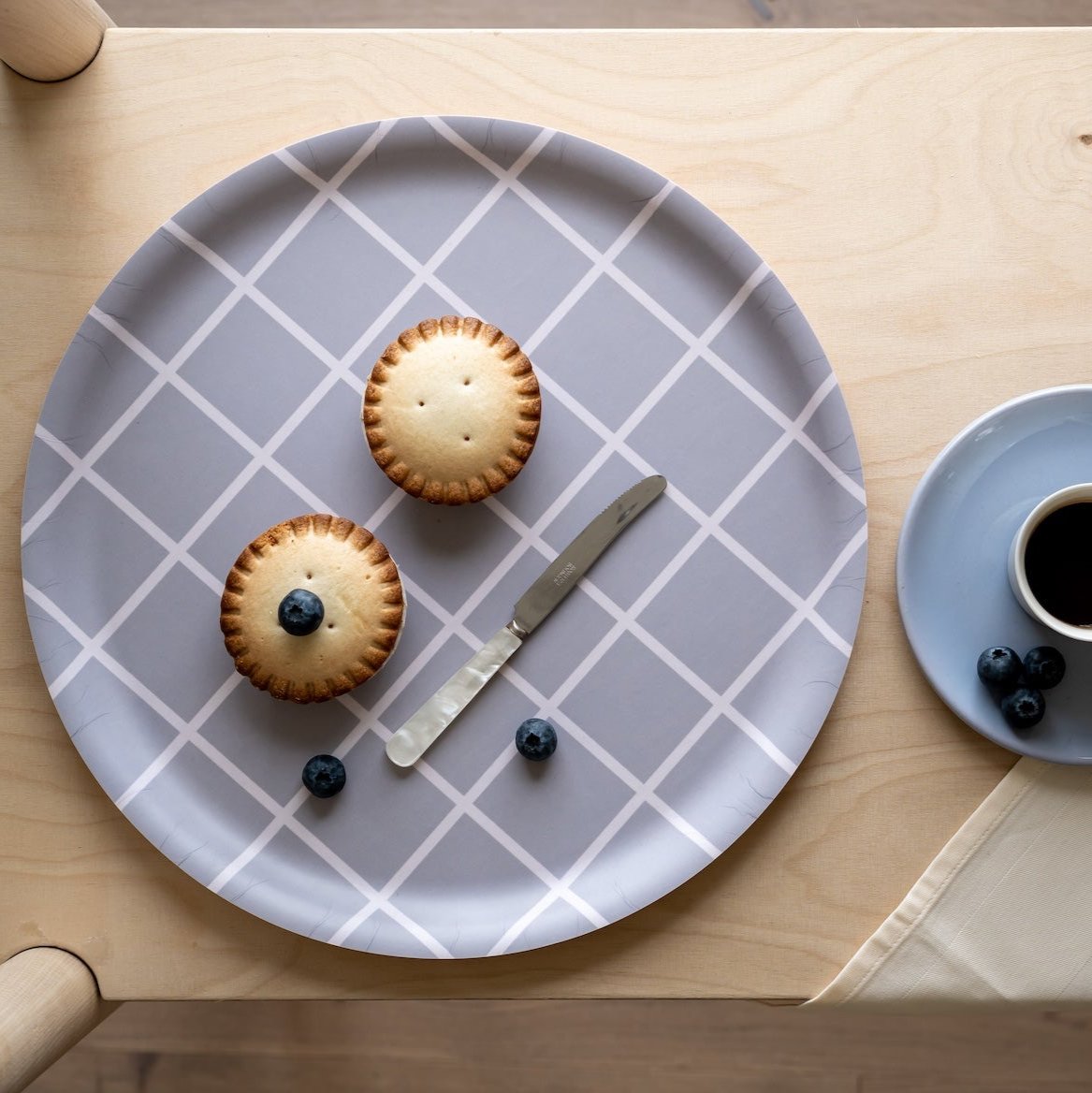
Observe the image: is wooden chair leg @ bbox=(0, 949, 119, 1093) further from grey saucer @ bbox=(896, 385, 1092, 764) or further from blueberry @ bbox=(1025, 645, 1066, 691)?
blueberry @ bbox=(1025, 645, 1066, 691)

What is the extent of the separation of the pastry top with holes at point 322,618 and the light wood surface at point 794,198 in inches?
13.5

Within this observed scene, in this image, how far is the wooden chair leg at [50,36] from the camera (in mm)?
1432

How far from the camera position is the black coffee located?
1.47 m

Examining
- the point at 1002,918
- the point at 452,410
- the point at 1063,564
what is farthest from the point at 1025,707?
the point at 452,410

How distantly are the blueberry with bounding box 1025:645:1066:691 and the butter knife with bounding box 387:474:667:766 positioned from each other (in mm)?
617

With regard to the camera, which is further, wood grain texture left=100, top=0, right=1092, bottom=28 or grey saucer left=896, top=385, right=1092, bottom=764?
wood grain texture left=100, top=0, right=1092, bottom=28

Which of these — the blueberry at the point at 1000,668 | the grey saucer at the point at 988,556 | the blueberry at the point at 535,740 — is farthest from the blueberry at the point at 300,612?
the blueberry at the point at 1000,668

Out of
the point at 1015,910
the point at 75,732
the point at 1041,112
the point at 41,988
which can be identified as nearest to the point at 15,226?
the point at 75,732

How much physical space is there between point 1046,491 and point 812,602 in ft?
1.30

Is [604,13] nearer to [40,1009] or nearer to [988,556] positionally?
[988,556]

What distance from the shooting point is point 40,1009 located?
1398mm

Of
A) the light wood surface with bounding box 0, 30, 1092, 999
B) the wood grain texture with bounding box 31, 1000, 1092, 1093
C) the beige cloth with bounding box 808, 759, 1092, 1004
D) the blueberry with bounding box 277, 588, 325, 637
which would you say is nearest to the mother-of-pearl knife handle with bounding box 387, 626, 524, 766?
the blueberry with bounding box 277, 588, 325, 637

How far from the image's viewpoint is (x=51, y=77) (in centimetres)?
155

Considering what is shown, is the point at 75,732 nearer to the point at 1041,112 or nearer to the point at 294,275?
the point at 294,275
